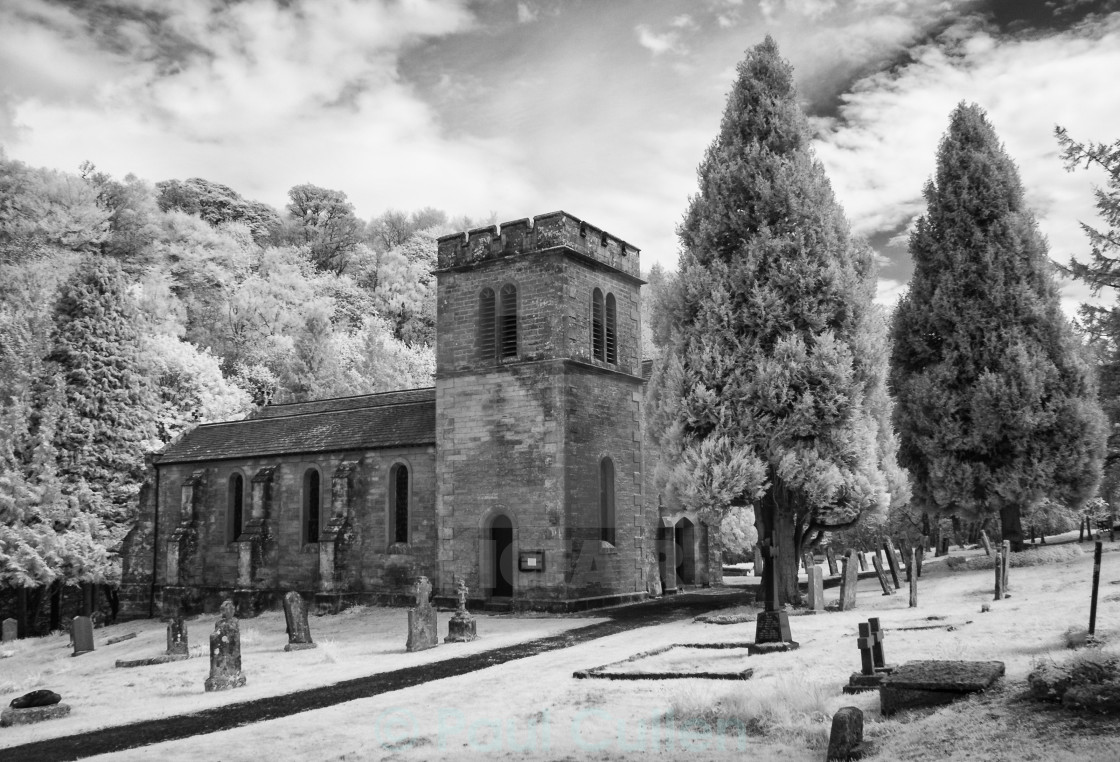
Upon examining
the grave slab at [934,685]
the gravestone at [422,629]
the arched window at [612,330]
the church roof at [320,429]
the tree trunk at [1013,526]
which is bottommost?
the gravestone at [422,629]

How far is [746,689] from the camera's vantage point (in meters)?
10.1

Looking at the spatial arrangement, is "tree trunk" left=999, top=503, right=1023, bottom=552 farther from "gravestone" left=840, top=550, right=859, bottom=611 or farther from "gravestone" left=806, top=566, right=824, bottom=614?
"gravestone" left=806, top=566, right=824, bottom=614

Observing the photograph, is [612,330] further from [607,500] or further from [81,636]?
[81,636]

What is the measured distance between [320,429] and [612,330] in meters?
10.8

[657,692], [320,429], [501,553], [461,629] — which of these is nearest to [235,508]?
[320,429]

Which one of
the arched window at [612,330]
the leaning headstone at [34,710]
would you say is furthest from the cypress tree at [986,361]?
the leaning headstone at [34,710]

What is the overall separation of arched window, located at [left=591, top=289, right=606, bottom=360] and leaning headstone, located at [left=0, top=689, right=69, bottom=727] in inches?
649

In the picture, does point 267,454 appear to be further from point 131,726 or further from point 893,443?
point 893,443

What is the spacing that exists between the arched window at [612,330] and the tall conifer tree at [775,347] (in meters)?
4.85

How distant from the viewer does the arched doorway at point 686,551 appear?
29.7 m

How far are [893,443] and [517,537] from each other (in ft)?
33.5

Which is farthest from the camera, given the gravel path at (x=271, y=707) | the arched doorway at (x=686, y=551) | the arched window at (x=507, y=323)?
the arched doorway at (x=686, y=551)

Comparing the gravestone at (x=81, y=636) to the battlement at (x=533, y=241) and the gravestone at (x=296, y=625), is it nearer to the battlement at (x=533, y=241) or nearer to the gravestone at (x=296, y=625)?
the gravestone at (x=296, y=625)

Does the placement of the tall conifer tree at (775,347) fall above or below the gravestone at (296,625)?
above
